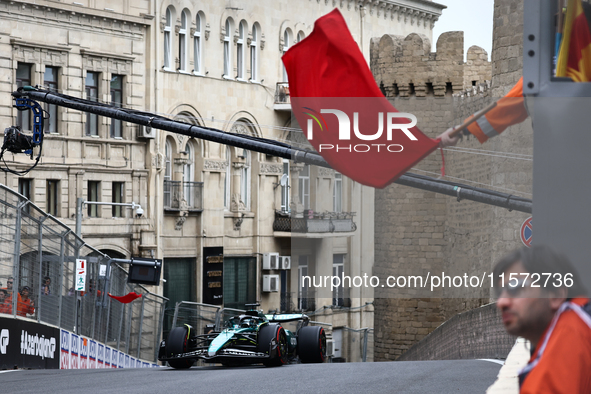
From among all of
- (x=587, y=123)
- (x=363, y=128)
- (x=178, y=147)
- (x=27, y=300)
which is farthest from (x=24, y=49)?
(x=587, y=123)

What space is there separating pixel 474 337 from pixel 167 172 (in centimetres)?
2078

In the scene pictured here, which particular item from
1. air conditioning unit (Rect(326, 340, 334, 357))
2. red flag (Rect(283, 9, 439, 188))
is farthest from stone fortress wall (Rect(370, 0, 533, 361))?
red flag (Rect(283, 9, 439, 188))

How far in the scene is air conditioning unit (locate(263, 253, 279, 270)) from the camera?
4269cm

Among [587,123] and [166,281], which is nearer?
[587,123]

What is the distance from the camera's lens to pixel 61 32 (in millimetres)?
34688

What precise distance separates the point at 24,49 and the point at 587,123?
105 ft

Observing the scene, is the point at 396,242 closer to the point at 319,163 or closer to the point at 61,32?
the point at 61,32

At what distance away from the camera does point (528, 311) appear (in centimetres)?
254

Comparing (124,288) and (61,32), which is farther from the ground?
(61,32)

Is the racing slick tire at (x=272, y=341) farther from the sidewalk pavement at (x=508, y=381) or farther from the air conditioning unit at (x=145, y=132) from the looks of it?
the air conditioning unit at (x=145, y=132)

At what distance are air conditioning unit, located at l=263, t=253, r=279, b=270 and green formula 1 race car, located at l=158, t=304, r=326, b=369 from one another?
25194 mm

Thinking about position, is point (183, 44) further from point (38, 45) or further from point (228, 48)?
point (38, 45)

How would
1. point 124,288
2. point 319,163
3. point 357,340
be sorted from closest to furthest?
point 319,163 → point 124,288 → point 357,340

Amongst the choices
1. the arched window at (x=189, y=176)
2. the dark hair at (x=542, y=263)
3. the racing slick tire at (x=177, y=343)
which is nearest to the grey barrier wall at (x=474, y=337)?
the racing slick tire at (x=177, y=343)
